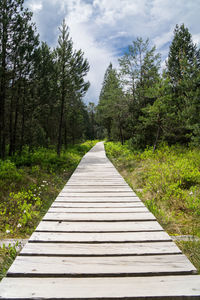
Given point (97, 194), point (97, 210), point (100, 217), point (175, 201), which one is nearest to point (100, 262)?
point (100, 217)

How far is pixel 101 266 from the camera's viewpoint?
5.37ft

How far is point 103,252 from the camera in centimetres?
186

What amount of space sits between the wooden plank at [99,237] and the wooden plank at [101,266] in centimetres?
30

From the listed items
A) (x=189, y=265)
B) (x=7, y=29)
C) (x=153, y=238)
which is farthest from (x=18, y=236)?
(x=7, y=29)

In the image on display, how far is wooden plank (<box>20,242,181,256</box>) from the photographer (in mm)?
1833

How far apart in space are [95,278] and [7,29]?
1285 cm

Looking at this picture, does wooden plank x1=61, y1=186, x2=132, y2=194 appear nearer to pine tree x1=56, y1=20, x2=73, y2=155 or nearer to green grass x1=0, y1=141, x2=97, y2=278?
green grass x1=0, y1=141, x2=97, y2=278

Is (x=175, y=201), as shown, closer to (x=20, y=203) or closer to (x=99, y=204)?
(x=99, y=204)

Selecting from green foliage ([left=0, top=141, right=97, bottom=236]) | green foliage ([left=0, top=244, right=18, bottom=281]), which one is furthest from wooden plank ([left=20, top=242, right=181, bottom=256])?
green foliage ([left=0, top=141, right=97, bottom=236])

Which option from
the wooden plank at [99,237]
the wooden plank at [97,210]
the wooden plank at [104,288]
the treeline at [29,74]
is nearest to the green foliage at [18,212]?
the wooden plank at [97,210]

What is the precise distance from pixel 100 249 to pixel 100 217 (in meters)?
0.82

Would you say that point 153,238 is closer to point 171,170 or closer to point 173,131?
point 171,170

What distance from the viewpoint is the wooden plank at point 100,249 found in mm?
1833

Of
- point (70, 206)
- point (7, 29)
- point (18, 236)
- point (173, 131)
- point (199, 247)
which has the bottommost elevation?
point (18, 236)
